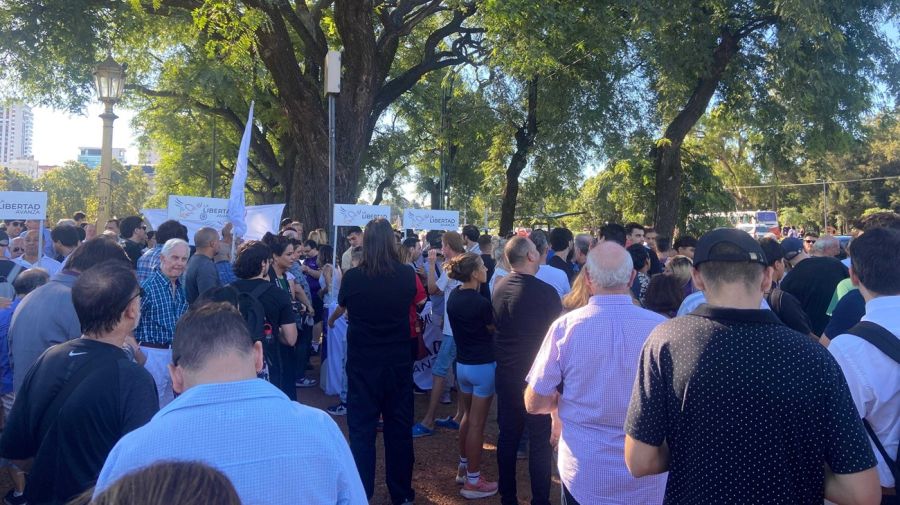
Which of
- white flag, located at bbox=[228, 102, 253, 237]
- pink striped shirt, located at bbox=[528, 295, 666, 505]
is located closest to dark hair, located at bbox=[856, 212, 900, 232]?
pink striped shirt, located at bbox=[528, 295, 666, 505]

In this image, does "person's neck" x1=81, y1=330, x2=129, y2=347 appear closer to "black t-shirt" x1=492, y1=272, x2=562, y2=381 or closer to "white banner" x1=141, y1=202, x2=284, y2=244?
"black t-shirt" x1=492, y1=272, x2=562, y2=381

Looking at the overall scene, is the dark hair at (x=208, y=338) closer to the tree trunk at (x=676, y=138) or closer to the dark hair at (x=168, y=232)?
the dark hair at (x=168, y=232)

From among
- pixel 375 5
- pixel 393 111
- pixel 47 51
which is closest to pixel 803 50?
pixel 375 5

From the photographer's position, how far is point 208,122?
27.0 metres

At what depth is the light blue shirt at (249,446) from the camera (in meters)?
1.70

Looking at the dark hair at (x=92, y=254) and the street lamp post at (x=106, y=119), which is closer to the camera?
the dark hair at (x=92, y=254)

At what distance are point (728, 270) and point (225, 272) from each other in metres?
5.02

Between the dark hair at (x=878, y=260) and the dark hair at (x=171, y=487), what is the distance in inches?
112

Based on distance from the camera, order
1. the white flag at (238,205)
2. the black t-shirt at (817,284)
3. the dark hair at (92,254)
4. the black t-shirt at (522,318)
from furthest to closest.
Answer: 1. the white flag at (238,205)
2. the black t-shirt at (817,284)
3. the black t-shirt at (522,318)
4. the dark hair at (92,254)

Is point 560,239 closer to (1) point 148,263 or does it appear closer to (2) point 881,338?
(1) point 148,263

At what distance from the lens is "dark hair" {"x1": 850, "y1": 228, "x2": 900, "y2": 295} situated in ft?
9.20

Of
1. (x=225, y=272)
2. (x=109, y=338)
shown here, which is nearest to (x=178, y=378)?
(x=109, y=338)

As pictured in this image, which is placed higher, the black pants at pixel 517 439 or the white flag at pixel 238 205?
the white flag at pixel 238 205

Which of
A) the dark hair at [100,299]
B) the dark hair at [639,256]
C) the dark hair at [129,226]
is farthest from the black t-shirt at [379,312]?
the dark hair at [129,226]
